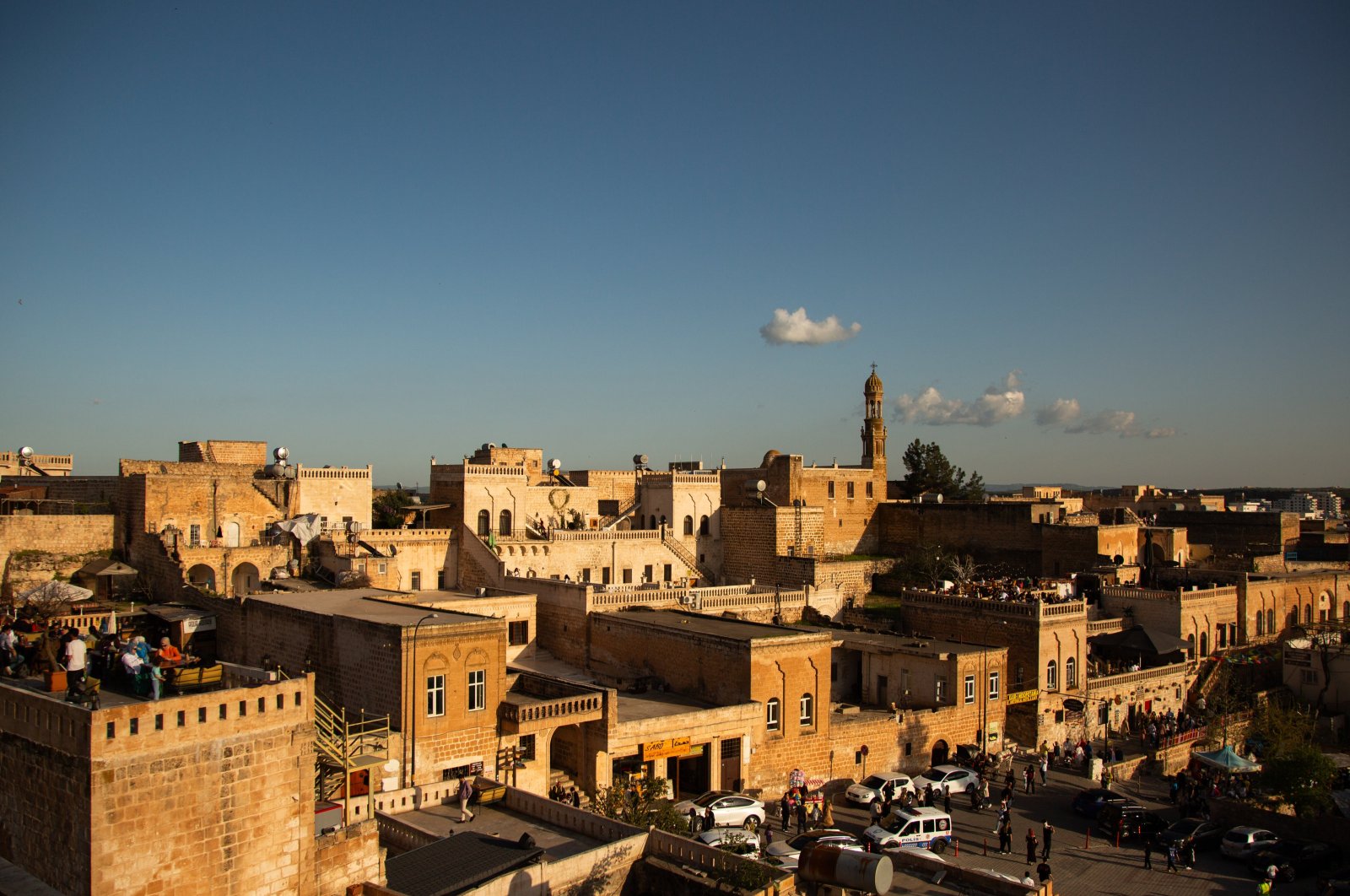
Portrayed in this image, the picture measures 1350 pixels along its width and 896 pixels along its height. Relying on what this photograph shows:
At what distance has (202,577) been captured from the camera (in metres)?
34.7

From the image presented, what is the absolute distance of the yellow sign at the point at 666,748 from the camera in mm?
25938

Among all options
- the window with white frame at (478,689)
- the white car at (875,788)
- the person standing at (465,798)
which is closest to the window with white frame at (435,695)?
the window with white frame at (478,689)

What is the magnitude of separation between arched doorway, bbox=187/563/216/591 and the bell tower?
1272 inches

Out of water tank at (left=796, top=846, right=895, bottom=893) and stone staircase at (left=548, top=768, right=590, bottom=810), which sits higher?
water tank at (left=796, top=846, right=895, bottom=893)

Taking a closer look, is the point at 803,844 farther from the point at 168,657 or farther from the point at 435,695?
the point at 168,657

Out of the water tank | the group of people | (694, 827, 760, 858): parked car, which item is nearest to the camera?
the water tank

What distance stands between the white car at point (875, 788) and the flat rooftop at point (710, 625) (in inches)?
161

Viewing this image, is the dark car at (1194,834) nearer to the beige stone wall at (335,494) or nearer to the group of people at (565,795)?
the group of people at (565,795)

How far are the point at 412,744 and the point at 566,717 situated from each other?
3451mm

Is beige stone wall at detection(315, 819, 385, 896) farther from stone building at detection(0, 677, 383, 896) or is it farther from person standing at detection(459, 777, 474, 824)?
person standing at detection(459, 777, 474, 824)

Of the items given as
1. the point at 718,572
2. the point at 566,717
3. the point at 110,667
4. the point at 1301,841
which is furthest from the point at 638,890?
the point at 718,572

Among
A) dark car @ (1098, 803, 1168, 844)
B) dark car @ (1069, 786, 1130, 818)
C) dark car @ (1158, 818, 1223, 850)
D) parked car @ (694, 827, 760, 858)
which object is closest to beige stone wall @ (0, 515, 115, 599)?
parked car @ (694, 827, 760, 858)

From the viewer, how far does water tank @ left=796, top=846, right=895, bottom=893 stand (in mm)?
18500

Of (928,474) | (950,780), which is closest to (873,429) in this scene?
(928,474)
